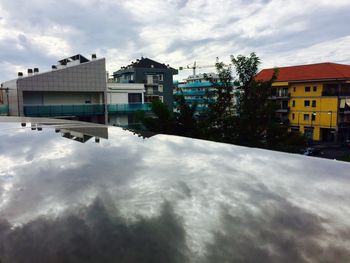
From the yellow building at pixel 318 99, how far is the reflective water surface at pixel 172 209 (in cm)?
2514

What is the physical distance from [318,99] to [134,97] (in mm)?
19017

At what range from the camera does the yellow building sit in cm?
2497

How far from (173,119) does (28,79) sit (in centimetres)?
866

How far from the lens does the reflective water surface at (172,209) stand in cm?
64

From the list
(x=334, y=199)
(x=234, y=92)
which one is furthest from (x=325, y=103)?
(x=334, y=199)

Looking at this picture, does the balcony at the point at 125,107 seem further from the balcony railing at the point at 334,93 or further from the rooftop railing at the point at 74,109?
the balcony railing at the point at 334,93

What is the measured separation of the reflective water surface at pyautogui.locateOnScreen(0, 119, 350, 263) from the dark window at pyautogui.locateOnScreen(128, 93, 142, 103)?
57.1ft

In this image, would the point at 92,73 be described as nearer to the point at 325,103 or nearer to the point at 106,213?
the point at 106,213

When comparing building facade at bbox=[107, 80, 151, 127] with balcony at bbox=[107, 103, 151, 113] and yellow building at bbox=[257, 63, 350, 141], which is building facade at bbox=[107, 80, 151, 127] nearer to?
balcony at bbox=[107, 103, 151, 113]

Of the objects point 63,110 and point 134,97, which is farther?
point 134,97

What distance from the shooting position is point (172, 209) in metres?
0.88

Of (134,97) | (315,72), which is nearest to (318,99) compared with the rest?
(315,72)

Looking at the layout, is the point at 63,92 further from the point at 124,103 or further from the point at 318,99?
the point at 318,99

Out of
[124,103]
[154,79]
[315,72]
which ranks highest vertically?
[315,72]
